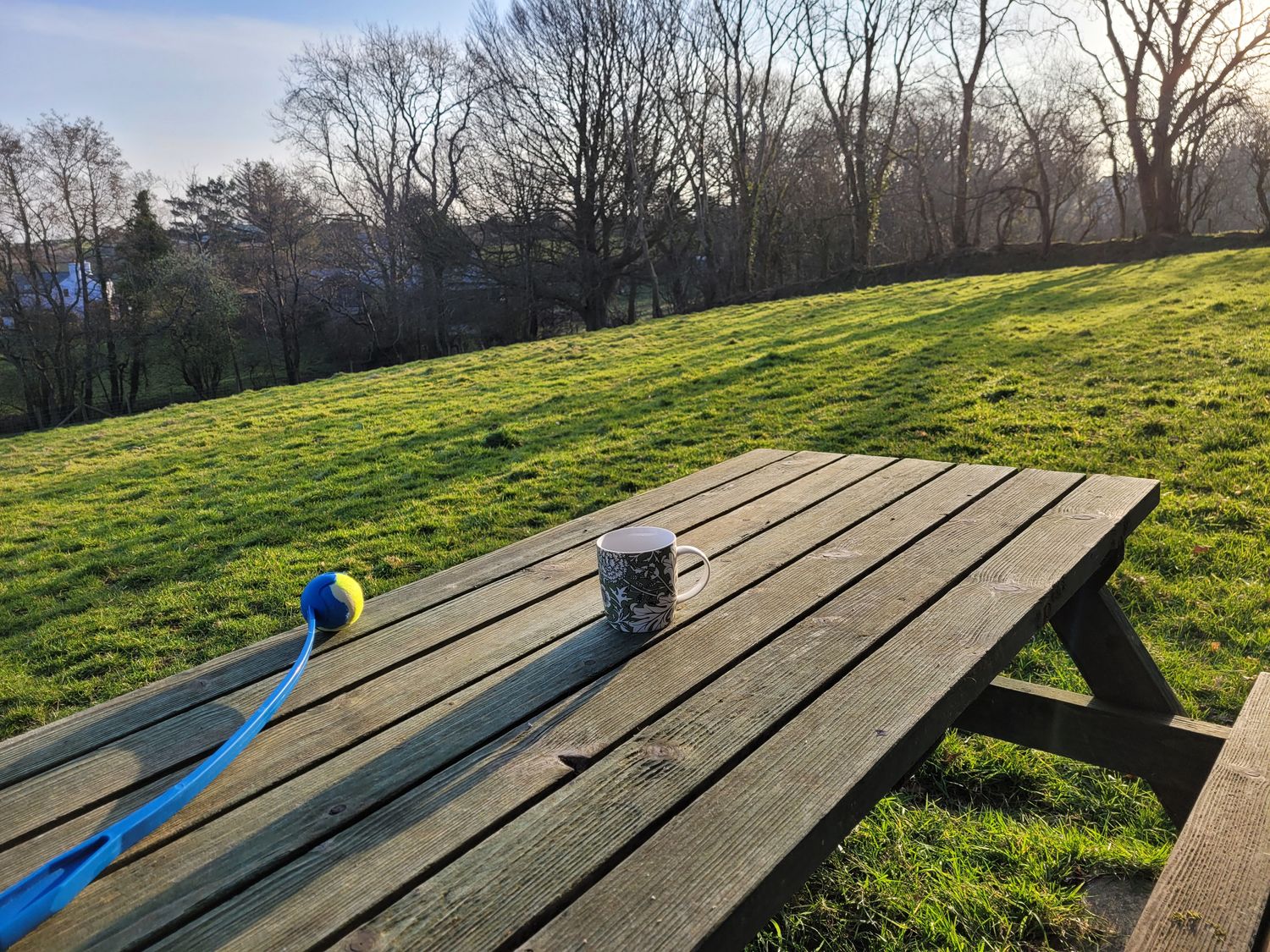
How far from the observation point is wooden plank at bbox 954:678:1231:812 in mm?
1673

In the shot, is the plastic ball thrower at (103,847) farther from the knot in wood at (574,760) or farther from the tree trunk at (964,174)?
the tree trunk at (964,174)

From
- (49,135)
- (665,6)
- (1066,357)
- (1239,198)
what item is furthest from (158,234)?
(1239,198)

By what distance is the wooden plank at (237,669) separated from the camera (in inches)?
45.8

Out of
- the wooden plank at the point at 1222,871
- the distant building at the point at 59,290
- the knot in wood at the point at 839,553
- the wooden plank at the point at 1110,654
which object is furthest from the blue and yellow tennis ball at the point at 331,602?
the distant building at the point at 59,290

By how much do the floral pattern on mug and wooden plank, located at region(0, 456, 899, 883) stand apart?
0.09 meters

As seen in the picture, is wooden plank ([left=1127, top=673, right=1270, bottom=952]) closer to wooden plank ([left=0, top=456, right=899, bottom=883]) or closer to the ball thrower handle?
wooden plank ([left=0, top=456, right=899, bottom=883])

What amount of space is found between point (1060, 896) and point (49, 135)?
30.0 meters

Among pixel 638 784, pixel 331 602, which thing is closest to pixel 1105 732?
pixel 638 784

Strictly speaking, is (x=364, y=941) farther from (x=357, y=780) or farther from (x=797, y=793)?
(x=797, y=793)

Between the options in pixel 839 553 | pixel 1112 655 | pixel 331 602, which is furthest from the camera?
pixel 1112 655

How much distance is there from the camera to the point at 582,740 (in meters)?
1.06

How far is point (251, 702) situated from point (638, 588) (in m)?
0.68

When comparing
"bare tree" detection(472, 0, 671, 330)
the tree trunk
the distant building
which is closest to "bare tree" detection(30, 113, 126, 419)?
the distant building

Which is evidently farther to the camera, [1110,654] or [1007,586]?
[1110,654]
